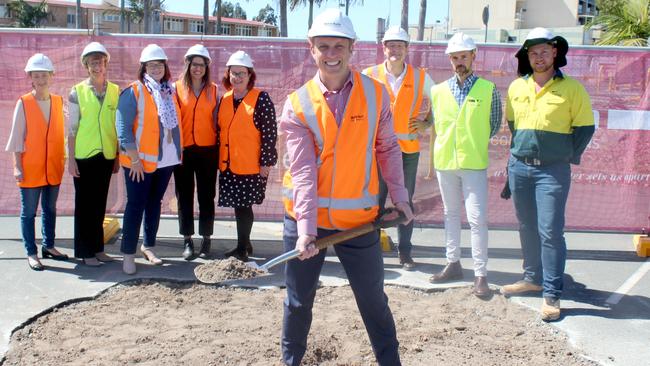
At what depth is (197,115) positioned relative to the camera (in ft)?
21.9

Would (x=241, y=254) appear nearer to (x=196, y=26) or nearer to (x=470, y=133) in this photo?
(x=470, y=133)

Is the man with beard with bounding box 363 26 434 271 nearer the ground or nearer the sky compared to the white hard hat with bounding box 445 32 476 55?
nearer the ground

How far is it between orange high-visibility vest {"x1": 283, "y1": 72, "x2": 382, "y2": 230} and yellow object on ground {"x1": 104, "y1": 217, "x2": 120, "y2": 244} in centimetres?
455

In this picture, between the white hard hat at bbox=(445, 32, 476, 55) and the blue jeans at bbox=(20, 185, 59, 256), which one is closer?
the white hard hat at bbox=(445, 32, 476, 55)

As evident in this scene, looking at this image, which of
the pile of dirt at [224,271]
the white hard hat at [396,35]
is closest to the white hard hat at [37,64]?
the pile of dirt at [224,271]

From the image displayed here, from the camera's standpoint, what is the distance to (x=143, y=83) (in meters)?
6.29

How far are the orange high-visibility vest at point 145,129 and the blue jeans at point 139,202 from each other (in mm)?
129

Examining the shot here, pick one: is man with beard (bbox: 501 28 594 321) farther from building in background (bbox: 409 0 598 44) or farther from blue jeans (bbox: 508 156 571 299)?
building in background (bbox: 409 0 598 44)

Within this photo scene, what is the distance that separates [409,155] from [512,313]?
1.82 meters

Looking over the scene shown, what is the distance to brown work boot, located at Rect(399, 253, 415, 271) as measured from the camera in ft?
22.0

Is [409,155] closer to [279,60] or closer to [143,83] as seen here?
[279,60]

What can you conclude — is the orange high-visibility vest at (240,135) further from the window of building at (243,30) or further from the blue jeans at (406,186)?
the window of building at (243,30)

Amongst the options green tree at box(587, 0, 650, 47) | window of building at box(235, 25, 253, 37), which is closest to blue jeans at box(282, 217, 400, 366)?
green tree at box(587, 0, 650, 47)

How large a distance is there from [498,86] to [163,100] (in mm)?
3842
